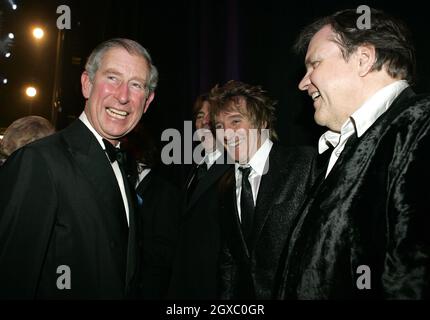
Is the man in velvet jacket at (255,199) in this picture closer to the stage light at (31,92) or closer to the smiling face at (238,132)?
the smiling face at (238,132)

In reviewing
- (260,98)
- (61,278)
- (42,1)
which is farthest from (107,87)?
(42,1)

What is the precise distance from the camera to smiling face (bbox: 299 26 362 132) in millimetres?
1282

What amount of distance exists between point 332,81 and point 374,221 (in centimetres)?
62

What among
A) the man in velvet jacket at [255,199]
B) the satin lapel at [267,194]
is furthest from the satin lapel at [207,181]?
the satin lapel at [267,194]

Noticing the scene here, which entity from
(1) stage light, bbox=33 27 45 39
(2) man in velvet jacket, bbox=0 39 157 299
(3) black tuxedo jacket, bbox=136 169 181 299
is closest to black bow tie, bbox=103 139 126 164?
(2) man in velvet jacket, bbox=0 39 157 299

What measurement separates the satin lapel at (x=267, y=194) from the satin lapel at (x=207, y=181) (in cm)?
54

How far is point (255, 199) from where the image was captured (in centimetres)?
193

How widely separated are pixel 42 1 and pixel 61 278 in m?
13.0

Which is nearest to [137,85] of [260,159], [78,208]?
[78,208]

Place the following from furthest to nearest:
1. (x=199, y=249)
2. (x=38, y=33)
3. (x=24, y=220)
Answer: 1. (x=38, y=33)
2. (x=199, y=249)
3. (x=24, y=220)

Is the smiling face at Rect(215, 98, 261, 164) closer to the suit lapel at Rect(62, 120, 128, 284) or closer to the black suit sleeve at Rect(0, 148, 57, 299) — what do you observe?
the suit lapel at Rect(62, 120, 128, 284)

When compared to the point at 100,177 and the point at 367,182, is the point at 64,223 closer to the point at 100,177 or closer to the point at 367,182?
the point at 100,177

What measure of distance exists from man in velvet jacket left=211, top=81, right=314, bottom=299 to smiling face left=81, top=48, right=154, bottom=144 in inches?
29.4

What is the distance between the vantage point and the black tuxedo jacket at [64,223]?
1143 mm
